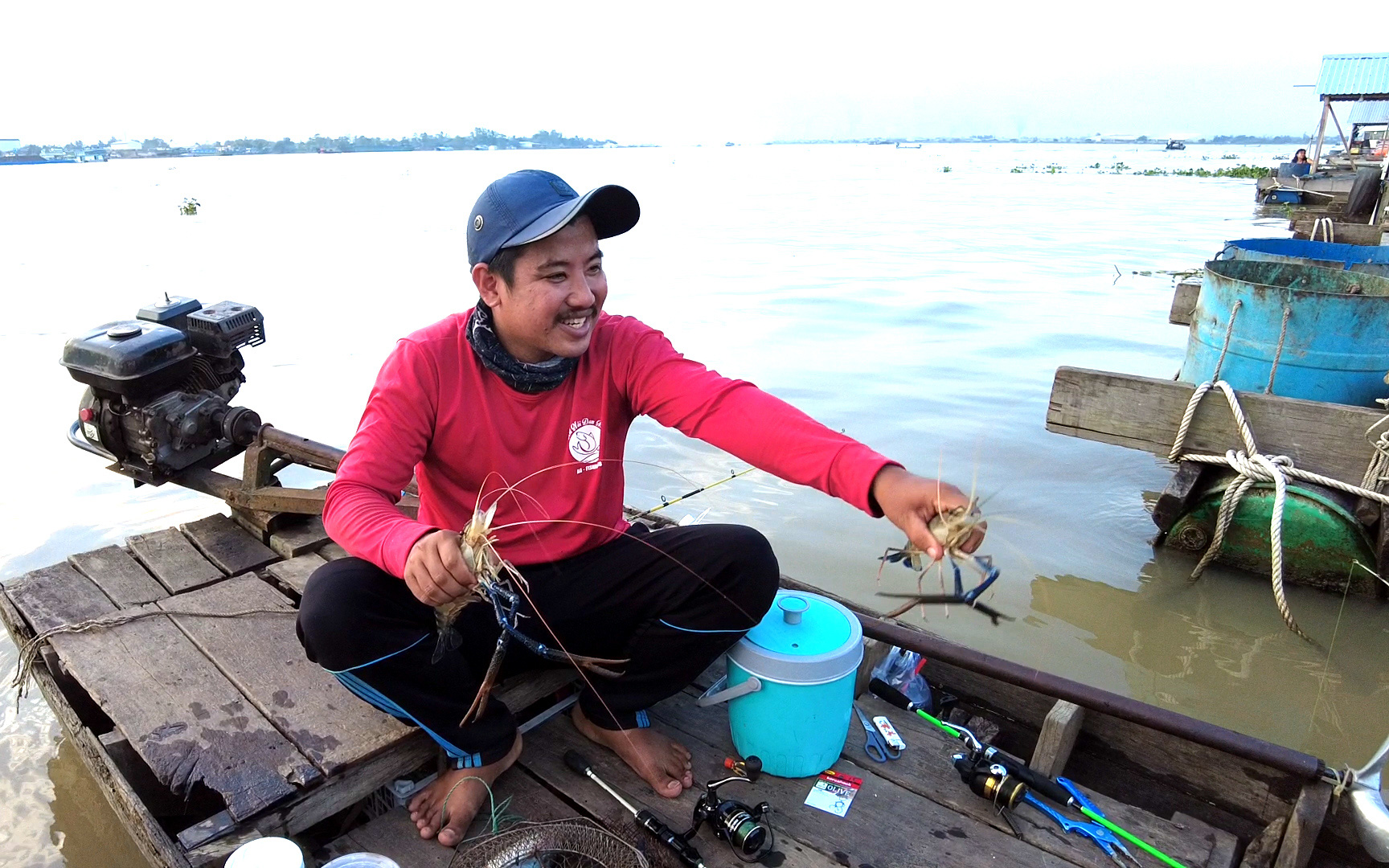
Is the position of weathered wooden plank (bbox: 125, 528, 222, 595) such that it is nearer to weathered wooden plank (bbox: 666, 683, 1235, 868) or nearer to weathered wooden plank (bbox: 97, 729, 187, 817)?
weathered wooden plank (bbox: 97, 729, 187, 817)

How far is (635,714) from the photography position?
2830 millimetres

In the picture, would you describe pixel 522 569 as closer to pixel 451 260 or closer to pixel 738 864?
pixel 738 864

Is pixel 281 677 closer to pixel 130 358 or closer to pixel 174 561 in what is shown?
pixel 174 561

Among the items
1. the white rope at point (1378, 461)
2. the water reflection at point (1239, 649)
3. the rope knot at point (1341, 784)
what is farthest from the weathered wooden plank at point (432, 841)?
the white rope at point (1378, 461)

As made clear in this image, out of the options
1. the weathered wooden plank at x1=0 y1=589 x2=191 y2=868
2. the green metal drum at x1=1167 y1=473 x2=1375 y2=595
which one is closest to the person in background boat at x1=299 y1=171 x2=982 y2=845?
the weathered wooden plank at x1=0 y1=589 x2=191 y2=868

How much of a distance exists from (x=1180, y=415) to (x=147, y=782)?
5.38 meters

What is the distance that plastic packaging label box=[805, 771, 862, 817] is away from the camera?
2592 mm

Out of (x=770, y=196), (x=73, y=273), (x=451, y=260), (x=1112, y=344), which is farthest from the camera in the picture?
(x=770, y=196)

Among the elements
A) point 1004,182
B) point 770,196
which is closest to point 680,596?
point 770,196

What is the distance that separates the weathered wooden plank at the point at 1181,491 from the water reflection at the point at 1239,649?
493mm

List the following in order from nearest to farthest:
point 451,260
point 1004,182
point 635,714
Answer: point 635,714 < point 451,260 < point 1004,182

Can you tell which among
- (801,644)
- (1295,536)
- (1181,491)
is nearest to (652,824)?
(801,644)

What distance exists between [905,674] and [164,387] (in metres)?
4.08

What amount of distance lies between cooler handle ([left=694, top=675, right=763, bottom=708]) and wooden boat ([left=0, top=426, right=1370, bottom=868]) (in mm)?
152
